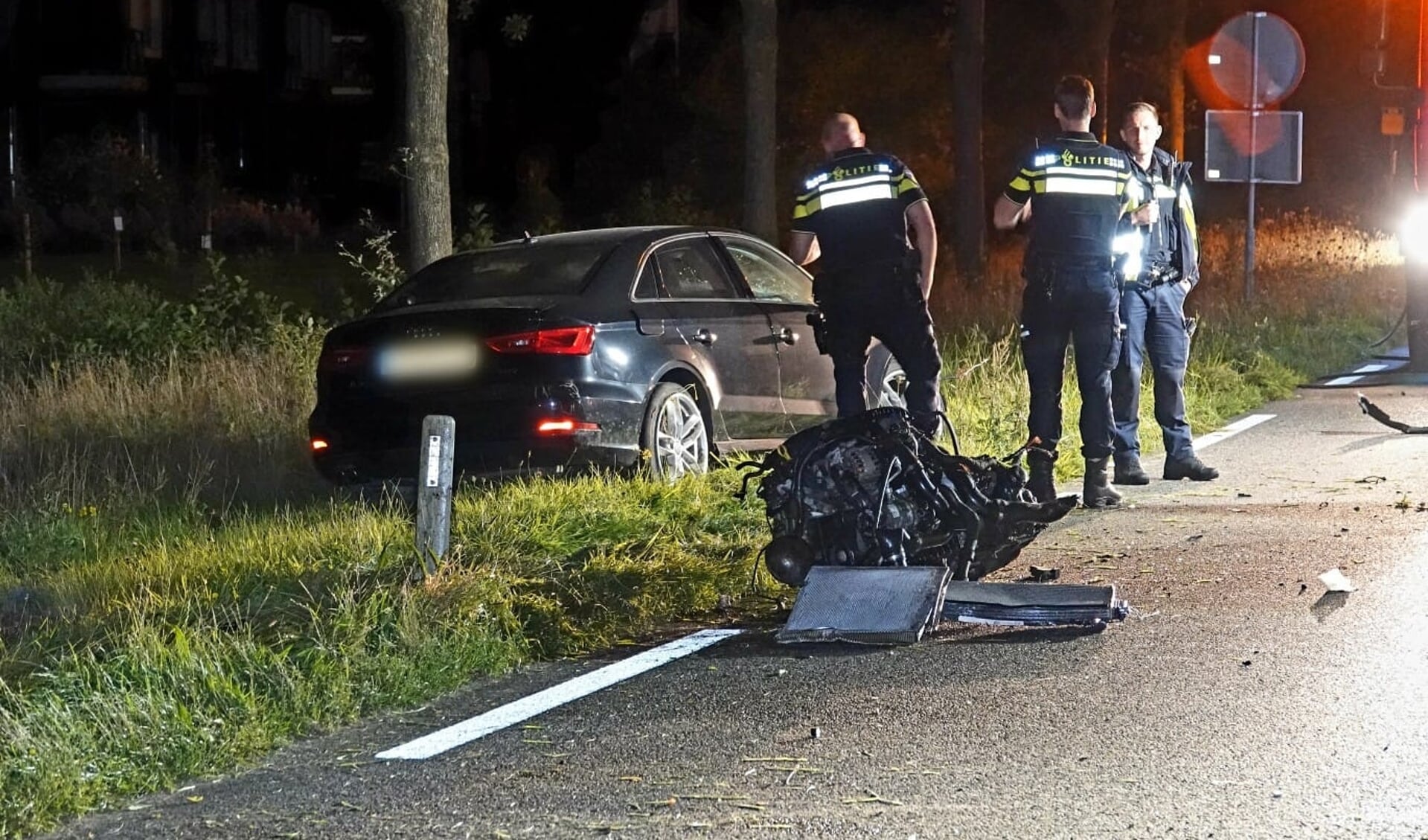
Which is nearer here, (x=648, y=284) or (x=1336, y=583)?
(x=1336, y=583)

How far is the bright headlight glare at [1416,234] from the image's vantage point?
50.7 feet

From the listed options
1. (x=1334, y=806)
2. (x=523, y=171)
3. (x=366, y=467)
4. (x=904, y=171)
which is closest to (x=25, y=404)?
(x=366, y=467)

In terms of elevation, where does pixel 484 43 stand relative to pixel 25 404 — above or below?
above

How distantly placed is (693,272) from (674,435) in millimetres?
1014

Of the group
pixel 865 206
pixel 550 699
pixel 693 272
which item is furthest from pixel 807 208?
pixel 550 699

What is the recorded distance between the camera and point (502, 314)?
929 centimetres

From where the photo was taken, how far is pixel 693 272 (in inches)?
408

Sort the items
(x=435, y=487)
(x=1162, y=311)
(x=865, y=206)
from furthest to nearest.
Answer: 1. (x=1162, y=311)
2. (x=865, y=206)
3. (x=435, y=487)

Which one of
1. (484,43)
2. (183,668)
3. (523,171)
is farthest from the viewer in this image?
(484,43)

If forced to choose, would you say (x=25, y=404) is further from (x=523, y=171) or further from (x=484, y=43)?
(x=484, y=43)

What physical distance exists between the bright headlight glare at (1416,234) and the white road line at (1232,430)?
118 inches

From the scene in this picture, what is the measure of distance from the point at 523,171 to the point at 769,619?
31.0 metres

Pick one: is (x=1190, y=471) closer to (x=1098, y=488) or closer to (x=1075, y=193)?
(x=1098, y=488)

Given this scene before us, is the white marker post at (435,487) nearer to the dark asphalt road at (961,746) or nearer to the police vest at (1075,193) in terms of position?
the dark asphalt road at (961,746)
